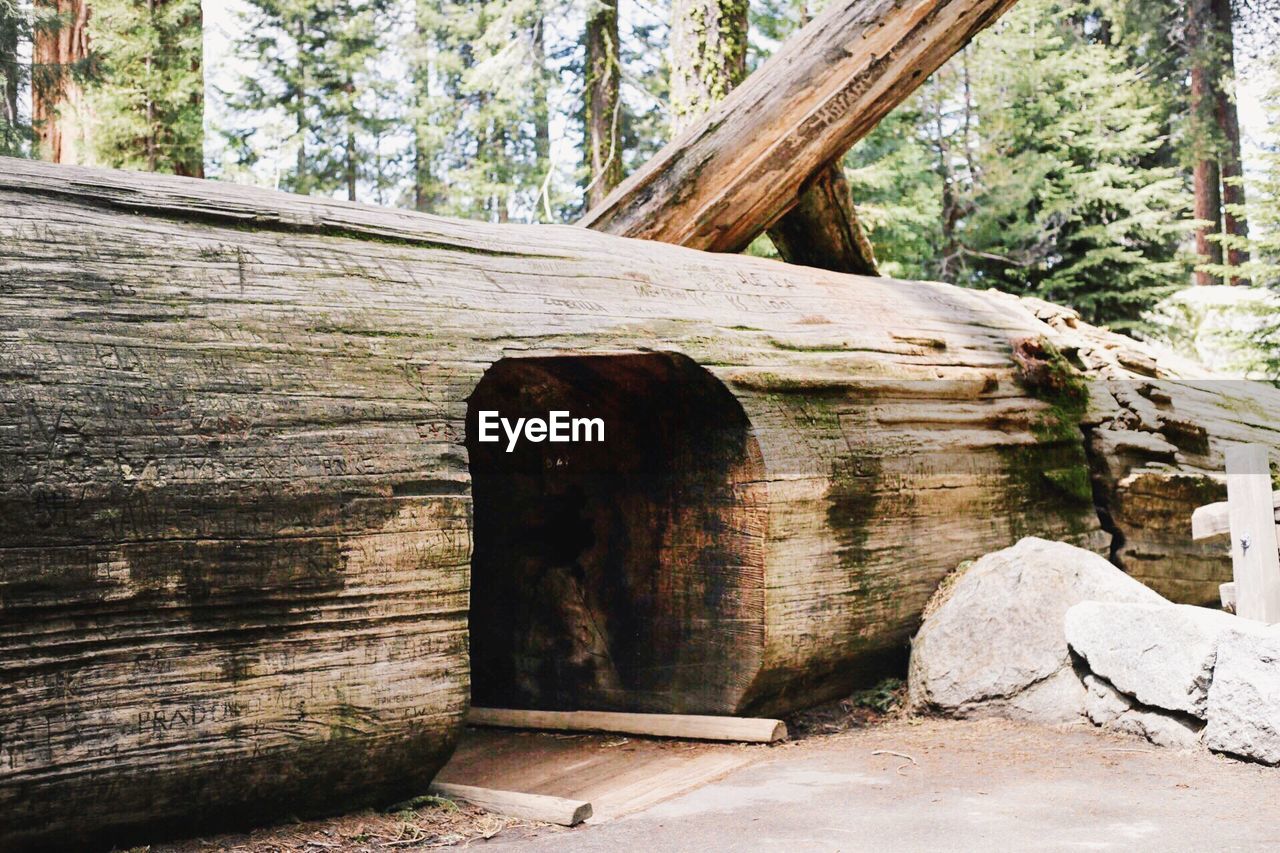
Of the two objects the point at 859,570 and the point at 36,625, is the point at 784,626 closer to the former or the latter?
the point at 859,570

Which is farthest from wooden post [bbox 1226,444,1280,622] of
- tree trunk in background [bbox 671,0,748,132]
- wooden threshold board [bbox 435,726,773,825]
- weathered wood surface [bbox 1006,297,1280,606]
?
tree trunk in background [bbox 671,0,748,132]

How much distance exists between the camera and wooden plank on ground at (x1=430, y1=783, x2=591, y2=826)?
429 centimetres

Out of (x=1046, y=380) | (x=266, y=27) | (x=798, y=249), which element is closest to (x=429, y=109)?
(x=266, y=27)

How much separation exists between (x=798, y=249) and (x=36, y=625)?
19.9 feet

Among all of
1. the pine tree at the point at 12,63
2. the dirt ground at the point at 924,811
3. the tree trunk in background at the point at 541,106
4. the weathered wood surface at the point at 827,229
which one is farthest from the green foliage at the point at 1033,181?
the dirt ground at the point at 924,811

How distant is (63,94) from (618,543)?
8.47 meters

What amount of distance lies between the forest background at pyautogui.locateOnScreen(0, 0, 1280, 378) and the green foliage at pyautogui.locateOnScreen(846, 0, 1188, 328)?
0.18 feet

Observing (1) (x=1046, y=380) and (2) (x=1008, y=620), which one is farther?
(1) (x=1046, y=380)

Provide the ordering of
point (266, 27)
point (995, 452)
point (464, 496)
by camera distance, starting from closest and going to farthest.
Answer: point (464, 496) < point (995, 452) < point (266, 27)

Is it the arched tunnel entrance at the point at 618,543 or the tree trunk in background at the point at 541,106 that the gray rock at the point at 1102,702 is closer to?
the arched tunnel entrance at the point at 618,543

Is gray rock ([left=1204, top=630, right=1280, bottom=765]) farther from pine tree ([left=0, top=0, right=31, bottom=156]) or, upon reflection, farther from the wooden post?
pine tree ([left=0, top=0, right=31, bottom=156])

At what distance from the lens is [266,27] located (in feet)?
75.3

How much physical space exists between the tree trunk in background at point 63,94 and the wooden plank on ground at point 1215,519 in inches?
422

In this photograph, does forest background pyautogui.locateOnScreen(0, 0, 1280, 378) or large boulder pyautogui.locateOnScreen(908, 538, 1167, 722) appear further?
forest background pyautogui.locateOnScreen(0, 0, 1280, 378)
